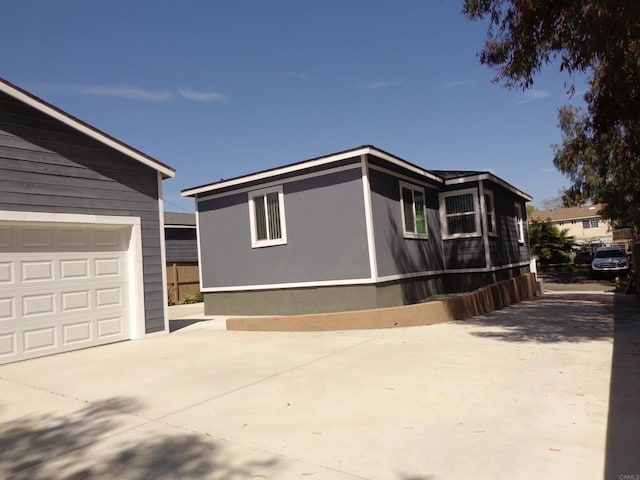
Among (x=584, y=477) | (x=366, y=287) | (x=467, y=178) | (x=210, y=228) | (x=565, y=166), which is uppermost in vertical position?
(x=565, y=166)

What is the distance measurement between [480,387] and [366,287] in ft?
20.5

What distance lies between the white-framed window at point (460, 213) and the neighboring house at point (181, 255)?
11119mm

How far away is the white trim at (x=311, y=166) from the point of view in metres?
11.1

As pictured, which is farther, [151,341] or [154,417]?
[151,341]

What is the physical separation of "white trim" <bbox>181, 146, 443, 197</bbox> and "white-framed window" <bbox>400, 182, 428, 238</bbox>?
53 centimetres

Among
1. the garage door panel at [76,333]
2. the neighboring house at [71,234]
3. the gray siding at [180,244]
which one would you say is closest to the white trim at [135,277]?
the neighboring house at [71,234]

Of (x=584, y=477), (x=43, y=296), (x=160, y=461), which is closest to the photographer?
(x=584, y=477)

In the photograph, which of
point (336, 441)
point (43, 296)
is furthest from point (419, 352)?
point (43, 296)

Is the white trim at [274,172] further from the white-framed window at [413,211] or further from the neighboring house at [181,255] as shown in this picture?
the neighboring house at [181,255]

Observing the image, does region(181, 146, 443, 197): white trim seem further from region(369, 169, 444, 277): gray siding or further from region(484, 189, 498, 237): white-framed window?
region(484, 189, 498, 237): white-framed window

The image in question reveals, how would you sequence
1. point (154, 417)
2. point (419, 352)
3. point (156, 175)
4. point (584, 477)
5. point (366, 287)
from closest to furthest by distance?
point (584, 477), point (154, 417), point (419, 352), point (156, 175), point (366, 287)

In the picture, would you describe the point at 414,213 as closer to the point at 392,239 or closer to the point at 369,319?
the point at 392,239

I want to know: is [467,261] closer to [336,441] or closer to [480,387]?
[480,387]

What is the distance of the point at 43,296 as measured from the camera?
814 centimetres
